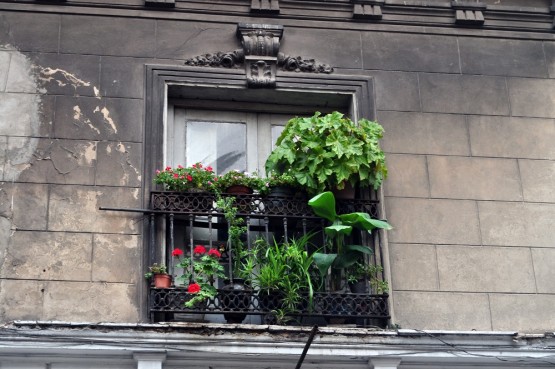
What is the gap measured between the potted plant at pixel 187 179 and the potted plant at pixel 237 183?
88mm

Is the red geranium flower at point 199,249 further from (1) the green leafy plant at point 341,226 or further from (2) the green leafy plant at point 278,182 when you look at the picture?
(1) the green leafy plant at point 341,226

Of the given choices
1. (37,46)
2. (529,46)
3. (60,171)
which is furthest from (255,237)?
(529,46)

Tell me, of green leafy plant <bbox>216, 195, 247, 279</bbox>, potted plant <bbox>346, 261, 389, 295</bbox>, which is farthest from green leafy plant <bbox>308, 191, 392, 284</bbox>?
green leafy plant <bbox>216, 195, 247, 279</bbox>

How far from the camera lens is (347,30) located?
472 inches

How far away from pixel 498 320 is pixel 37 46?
5659mm

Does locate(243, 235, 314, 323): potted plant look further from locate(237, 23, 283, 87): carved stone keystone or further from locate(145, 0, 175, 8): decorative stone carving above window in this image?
locate(145, 0, 175, 8): decorative stone carving above window

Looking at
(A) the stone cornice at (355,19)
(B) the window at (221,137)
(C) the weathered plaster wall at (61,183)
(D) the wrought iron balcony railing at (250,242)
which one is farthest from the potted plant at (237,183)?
(A) the stone cornice at (355,19)

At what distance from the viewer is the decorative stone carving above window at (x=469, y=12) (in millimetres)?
12141

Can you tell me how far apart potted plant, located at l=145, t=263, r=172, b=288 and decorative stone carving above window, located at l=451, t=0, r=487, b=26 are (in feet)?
15.2

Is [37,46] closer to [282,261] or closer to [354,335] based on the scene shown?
[282,261]

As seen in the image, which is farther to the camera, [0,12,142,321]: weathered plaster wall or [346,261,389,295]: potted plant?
[346,261,389,295]: potted plant

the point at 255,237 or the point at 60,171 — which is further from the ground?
the point at 60,171

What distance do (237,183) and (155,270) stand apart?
50.1 inches

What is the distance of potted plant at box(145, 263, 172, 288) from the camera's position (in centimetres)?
1011
